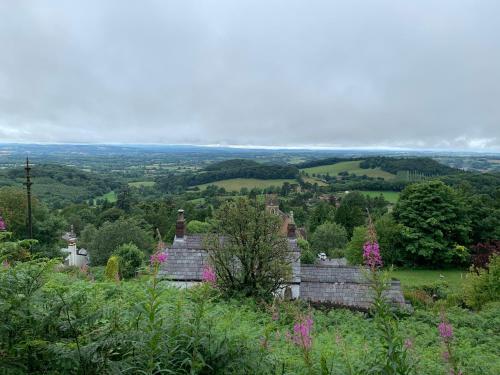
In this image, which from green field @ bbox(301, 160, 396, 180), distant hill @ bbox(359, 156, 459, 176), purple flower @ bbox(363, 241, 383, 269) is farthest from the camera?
green field @ bbox(301, 160, 396, 180)

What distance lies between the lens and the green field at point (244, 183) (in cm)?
11075

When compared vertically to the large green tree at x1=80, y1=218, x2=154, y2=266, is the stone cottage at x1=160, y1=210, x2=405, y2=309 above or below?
above

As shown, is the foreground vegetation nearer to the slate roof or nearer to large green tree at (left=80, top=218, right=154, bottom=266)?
the slate roof

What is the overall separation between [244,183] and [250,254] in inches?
4124

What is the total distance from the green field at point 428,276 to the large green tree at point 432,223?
1.49 meters

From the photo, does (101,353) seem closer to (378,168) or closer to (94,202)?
(94,202)

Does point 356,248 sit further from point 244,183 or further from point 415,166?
point 415,166

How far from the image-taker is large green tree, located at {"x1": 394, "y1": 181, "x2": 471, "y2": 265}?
1407 inches

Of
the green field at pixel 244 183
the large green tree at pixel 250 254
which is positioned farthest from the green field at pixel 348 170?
the large green tree at pixel 250 254

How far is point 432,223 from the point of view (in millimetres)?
36344

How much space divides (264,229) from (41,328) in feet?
30.9

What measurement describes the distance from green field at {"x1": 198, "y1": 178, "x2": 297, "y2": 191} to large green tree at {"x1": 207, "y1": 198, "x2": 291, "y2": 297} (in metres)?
93.4

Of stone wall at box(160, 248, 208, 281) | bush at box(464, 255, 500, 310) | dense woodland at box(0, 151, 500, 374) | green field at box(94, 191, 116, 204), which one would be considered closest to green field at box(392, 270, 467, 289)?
dense woodland at box(0, 151, 500, 374)

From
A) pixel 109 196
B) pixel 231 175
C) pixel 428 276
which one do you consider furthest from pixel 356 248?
pixel 231 175
